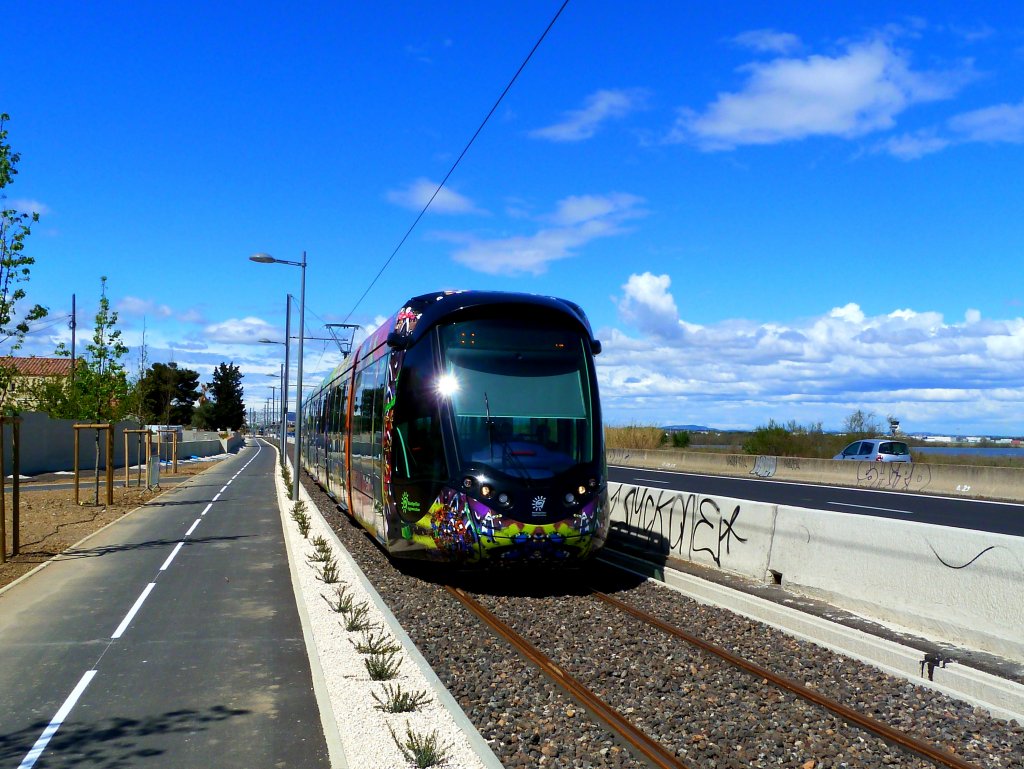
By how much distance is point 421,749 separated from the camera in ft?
17.7

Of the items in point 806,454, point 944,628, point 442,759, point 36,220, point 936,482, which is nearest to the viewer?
point 442,759

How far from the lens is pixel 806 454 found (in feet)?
156

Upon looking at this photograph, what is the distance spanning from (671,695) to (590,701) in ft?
2.33

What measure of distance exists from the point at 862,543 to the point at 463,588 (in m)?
5.06

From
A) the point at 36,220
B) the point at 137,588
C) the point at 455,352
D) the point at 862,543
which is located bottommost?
the point at 137,588

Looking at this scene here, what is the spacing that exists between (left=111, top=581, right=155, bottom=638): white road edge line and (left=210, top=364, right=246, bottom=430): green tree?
491ft

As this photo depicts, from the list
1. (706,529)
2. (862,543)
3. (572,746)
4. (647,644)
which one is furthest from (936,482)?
(572,746)

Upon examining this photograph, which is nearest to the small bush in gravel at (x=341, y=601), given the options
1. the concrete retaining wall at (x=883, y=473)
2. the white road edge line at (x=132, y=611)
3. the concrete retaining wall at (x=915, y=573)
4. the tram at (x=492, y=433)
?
the tram at (x=492, y=433)

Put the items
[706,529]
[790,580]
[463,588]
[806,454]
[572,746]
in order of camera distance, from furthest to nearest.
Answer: [806,454] → [706,529] → [463,588] → [790,580] → [572,746]

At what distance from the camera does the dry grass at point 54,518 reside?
49.6 ft

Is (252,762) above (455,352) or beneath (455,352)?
beneath

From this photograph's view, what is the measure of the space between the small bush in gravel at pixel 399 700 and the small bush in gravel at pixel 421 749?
59cm

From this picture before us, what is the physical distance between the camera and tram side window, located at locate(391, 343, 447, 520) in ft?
35.0

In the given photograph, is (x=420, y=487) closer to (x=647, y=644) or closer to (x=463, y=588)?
(x=463, y=588)
